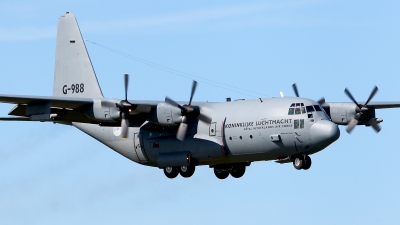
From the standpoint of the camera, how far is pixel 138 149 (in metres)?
36.1

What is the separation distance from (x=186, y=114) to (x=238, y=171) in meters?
4.02

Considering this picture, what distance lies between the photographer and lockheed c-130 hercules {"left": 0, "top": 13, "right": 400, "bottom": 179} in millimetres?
32562

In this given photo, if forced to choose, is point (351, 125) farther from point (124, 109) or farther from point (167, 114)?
point (124, 109)

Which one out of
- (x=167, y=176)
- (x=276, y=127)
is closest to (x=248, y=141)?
(x=276, y=127)

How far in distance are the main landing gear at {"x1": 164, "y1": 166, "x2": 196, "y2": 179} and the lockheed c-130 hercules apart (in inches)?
1.6

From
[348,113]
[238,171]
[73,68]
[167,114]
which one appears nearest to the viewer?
[167,114]

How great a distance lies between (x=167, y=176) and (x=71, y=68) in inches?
302

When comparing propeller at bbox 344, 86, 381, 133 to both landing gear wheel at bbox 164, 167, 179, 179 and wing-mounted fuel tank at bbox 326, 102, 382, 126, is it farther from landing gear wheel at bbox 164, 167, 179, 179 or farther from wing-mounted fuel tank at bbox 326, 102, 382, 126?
landing gear wheel at bbox 164, 167, 179, 179

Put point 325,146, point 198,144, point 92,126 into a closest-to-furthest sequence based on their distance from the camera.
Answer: point 325,146 → point 198,144 → point 92,126

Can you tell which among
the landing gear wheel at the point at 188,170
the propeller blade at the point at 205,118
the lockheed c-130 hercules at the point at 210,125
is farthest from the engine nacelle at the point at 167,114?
the landing gear wheel at the point at 188,170

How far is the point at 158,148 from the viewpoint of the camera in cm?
3541

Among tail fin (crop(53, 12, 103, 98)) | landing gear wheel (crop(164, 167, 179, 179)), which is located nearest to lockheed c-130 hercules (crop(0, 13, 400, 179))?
landing gear wheel (crop(164, 167, 179, 179))

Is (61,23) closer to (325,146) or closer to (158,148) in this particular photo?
(158,148)

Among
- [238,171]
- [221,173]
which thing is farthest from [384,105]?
[221,173]
